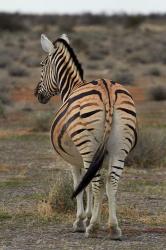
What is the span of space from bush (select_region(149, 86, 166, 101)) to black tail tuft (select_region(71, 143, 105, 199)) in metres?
21.3

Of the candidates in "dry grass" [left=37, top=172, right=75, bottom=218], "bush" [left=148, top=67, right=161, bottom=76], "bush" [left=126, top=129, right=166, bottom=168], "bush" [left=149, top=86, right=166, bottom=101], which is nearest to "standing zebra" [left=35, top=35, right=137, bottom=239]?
"dry grass" [left=37, top=172, right=75, bottom=218]

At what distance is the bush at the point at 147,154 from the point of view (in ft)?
51.5

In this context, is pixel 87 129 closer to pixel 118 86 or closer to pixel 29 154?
pixel 118 86

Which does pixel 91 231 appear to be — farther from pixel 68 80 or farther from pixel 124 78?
pixel 124 78

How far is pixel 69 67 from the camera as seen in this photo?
9930 mm

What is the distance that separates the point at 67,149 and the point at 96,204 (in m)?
0.70

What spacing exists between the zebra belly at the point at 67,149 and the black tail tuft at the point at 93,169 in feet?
1.65

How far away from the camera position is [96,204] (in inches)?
351

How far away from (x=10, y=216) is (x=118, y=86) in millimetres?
2486

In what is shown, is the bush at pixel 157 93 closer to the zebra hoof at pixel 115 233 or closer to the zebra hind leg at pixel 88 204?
the zebra hind leg at pixel 88 204

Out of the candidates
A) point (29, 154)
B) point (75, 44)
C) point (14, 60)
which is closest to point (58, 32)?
point (75, 44)

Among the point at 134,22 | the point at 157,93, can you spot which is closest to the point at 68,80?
the point at 157,93

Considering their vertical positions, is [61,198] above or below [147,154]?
below

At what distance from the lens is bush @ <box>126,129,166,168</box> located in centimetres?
1570
